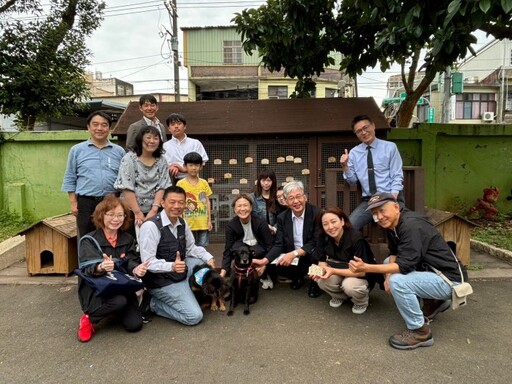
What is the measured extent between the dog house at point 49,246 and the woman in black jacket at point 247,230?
2.16 m

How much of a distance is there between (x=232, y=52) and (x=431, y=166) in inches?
751

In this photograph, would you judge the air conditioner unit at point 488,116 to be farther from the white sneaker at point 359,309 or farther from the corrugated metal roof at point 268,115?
the white sneaker at point 359,309

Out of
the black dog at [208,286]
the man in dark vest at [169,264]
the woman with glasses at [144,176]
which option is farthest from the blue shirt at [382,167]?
the woman with glasses at [144,176]

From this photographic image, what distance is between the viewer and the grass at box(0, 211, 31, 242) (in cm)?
654

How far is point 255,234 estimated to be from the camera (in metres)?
4.21

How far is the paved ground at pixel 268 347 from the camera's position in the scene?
2650mm

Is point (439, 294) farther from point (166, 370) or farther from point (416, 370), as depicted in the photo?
point (166, 370)

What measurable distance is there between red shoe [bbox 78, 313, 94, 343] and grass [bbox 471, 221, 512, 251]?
5.51 m

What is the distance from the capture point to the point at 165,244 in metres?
3.53

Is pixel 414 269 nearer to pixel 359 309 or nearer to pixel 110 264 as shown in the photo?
pixel 359 309

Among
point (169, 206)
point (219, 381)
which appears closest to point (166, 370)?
point (219, 381)

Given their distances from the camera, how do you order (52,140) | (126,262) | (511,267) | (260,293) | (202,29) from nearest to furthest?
(126,262), (260,293), (511,267), (52,140), (202,29)

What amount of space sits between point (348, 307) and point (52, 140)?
615 cm

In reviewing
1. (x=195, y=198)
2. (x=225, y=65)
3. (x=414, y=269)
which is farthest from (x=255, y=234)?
(x=225, y=65)
